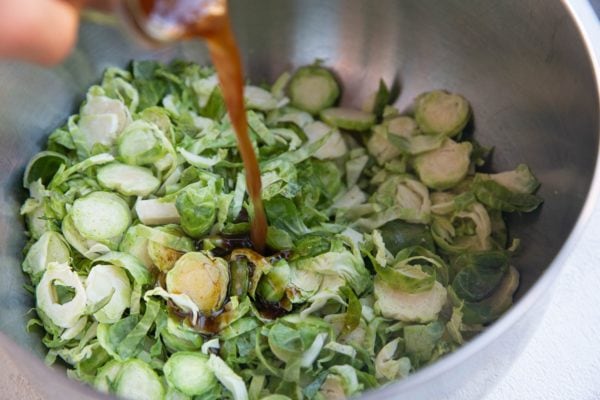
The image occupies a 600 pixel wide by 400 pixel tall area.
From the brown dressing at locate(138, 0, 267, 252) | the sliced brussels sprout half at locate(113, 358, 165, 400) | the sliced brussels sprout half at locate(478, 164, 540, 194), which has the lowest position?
the sliced brussels sprout half at locate(113, 358, 165, 400)

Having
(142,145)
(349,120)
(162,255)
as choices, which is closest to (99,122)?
(142,145)

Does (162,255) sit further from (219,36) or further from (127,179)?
(219,36)

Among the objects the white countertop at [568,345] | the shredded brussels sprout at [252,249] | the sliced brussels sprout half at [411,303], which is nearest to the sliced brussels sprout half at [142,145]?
the shredded brussels sprout at [252,249]

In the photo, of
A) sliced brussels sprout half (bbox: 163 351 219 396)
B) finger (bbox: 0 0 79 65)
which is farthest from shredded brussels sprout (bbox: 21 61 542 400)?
finger (bbox: 0 0 79 65)

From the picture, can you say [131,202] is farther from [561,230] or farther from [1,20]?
[561,230]

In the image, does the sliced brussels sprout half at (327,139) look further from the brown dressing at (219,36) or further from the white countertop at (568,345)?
the white countertop at (568,345)

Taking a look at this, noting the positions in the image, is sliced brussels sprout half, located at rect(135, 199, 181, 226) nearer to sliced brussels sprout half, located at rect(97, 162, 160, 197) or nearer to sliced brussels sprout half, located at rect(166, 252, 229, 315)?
sliced brussels sprout half, located at rect(97, 162, 160, 197)

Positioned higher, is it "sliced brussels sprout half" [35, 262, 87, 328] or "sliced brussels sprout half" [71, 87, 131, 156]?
"sliced brussels sprout half" [71, 87, 131, 156]

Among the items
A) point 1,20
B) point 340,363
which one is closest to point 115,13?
point 1,20
